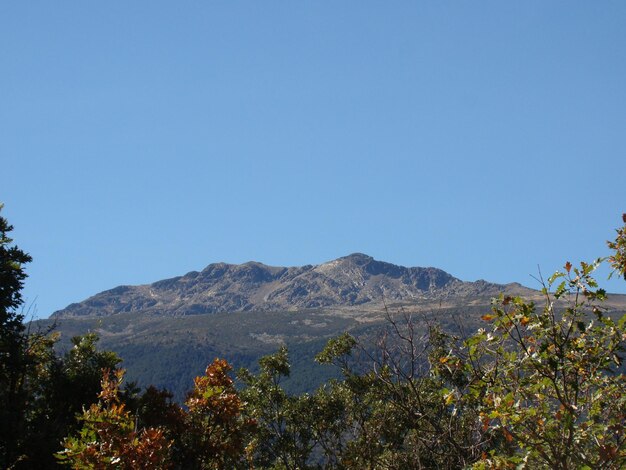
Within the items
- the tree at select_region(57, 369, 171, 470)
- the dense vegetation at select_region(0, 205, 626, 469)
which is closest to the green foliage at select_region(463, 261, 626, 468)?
the dense vegetation at select_region(0, 205, 626, 469)

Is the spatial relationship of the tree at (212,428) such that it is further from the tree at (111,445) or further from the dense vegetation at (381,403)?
the tree at (111,445)

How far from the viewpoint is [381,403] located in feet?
120

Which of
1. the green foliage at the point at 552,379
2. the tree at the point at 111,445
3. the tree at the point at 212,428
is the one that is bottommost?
the tree at the point at 212,428

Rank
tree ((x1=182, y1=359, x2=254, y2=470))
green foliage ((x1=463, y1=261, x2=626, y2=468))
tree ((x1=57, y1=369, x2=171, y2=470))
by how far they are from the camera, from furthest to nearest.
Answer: tree ((x1=182, y1=359, x2=254, y2=470)) → tree ((x1=57, y1=369, x2=171, y2=470)) → green foliage ((x1=463, y1=261, x2=626, y2=468))

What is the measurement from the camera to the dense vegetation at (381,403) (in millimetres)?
7871

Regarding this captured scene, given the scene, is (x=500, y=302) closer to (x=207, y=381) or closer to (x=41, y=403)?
(x=207, y=381)

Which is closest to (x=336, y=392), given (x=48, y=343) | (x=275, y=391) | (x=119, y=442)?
(x=275, y=391)

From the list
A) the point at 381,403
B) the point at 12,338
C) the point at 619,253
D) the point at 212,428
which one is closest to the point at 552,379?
the point at 619,253

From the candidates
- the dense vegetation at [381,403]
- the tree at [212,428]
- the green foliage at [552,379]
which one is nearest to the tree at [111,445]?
the dense vegetation at [381,403]

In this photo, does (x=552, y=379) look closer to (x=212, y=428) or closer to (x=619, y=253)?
(x=619, y=253)

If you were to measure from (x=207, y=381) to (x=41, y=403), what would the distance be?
21.1 feet

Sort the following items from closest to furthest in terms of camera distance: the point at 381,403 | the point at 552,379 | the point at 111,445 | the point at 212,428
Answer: the point at 552,379 < the point at 111,445 < the point at 212,428 < the point at 381,403

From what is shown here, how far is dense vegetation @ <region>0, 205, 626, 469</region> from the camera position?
787 centimetres

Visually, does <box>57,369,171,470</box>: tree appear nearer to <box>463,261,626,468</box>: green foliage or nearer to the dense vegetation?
the dense vegetation
